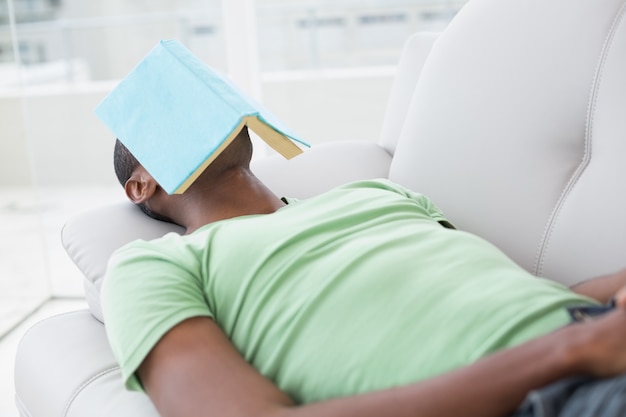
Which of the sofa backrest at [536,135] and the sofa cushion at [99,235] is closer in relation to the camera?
the sofa backrest at [536,135]

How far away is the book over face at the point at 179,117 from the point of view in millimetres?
1180

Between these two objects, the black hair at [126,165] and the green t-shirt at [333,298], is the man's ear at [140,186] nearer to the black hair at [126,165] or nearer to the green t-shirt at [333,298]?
the black hair at [126,165]

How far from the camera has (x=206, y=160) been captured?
3.84 ft

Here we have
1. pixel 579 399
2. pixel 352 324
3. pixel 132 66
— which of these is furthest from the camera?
pixel 132 66

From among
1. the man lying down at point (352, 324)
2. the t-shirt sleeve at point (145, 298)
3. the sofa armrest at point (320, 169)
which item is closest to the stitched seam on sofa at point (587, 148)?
the man lying down at point (352, 324)

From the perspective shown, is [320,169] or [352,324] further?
[320,169]

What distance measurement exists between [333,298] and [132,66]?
216cm

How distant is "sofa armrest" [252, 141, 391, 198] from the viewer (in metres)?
1.55

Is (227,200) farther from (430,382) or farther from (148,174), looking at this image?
(430,382)

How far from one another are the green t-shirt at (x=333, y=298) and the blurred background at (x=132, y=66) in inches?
69.3

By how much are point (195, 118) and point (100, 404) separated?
0.43 metres

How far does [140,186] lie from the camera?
1376 millimetres

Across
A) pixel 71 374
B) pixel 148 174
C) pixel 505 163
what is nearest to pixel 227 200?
pixel 148 174

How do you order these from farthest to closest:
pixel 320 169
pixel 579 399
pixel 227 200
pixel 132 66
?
pixel 132 66 < pixel 320 169 < pixel 227 200 < pixel 579 399
